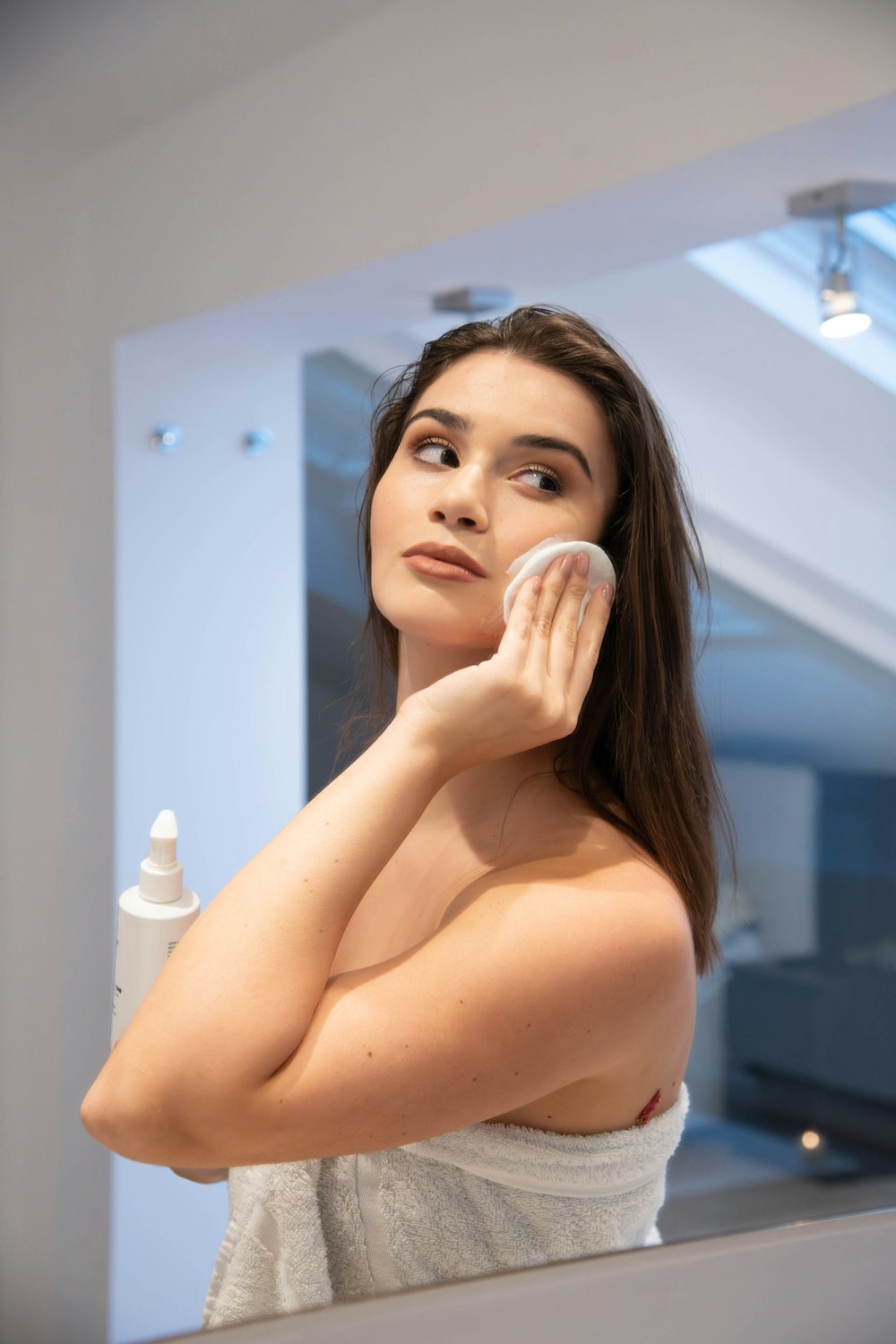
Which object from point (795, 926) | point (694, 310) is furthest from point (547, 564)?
point (795, 926)

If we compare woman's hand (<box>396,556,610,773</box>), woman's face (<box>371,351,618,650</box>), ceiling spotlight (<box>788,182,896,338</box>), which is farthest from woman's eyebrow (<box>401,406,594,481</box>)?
ceiling spotlight (<box>788,182,896,338</box>)

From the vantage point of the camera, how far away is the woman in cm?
55

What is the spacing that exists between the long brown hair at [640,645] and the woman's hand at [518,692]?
141 mm

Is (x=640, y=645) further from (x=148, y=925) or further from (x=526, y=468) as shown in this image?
(x=148, y=925)

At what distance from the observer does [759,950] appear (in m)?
1.98

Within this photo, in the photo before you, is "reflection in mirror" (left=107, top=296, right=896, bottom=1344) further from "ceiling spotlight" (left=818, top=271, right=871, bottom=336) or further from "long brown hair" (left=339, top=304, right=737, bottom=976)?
"ceiling spotlight" (left=818, top=271, right=871, bottom=336)

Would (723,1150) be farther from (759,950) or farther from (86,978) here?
(86,978)

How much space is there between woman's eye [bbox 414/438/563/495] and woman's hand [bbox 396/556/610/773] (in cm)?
9

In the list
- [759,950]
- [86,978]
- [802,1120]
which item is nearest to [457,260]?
[86,978]

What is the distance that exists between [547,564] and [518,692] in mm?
96

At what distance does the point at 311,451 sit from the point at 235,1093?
1097 mm

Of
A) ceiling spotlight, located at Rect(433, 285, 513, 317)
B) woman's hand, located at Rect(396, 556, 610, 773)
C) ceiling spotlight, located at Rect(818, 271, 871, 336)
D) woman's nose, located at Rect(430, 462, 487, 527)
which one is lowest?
woman's hand, located at Rect(396, 556, 610, 773)

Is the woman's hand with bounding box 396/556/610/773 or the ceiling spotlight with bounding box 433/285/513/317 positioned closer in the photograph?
the woman's hand with bounding box 396/556/610/773

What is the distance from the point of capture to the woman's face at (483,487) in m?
0.68
